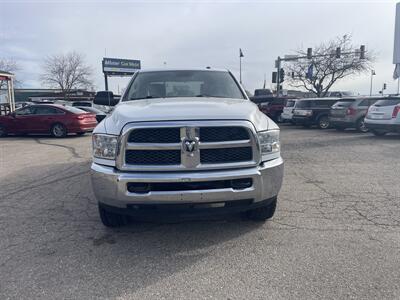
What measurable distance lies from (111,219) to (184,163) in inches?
52.0

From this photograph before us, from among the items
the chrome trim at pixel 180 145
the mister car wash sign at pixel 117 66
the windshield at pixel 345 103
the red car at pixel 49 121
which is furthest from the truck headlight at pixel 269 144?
the mister car wash sign at pixel 117 66

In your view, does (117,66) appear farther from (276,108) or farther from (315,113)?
→ (315,113)

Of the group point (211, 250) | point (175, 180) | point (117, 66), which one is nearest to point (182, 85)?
point (175, 180)

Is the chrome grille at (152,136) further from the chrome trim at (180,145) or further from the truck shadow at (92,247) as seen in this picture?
the truck shadow at (92,247)

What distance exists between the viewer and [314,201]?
488 centimetres

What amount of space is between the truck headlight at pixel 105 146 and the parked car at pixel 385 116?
11.9m

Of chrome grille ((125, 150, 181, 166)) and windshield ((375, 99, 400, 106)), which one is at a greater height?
windshield ((375, 99, 400, 106))

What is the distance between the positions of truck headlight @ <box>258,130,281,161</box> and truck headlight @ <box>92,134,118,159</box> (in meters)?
1.48

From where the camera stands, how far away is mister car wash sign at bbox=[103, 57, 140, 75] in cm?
5056

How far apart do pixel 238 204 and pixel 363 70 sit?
37.5 m

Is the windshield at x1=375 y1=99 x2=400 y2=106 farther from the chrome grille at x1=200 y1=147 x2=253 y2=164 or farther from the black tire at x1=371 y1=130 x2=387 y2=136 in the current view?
the chrome grille at x1=200 y1=147 x2=253 y2=164

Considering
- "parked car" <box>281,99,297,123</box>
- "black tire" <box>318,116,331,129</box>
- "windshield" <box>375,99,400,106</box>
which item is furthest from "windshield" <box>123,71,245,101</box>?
"parked car" <box>281,99,297,123</box>

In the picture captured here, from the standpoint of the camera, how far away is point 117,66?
170ft

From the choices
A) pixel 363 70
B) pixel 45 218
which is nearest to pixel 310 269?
pixel 45 218
